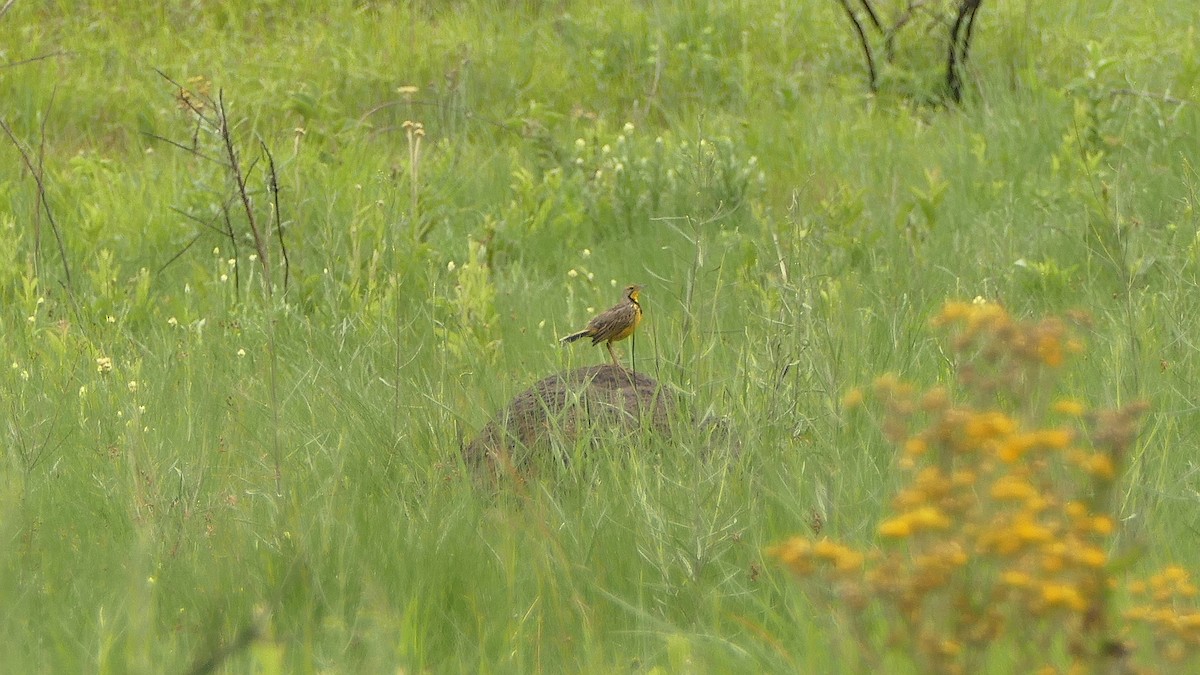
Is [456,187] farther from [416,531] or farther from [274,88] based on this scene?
[416,531]

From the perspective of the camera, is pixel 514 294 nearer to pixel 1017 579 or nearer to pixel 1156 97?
pixel 1156 97

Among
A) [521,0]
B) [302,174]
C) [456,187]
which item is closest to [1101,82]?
[456,187]

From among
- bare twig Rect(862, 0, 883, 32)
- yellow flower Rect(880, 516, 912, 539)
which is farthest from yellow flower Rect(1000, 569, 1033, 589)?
bare twig Rect(862, 0, 883, 32)

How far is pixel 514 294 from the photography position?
5.97m

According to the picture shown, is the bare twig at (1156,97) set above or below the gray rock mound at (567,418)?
above

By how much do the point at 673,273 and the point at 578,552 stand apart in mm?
2924

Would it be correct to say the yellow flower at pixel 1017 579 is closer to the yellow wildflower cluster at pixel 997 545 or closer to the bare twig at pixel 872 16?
the yellow wildflower cluster at pixel 997 545

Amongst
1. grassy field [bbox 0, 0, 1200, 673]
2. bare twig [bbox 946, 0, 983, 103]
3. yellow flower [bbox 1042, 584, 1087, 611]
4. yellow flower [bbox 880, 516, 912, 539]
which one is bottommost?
grassy field [bbox 0, 0, 1200, 673]

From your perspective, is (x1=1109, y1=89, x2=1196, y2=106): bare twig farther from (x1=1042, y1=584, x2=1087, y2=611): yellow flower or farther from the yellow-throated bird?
(x1=1042, y1=584, x2=1087, y2=611): yellow flower

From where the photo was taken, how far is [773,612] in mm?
2930

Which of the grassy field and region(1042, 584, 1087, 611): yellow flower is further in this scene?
the grassy field

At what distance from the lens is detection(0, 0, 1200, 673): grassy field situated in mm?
3105

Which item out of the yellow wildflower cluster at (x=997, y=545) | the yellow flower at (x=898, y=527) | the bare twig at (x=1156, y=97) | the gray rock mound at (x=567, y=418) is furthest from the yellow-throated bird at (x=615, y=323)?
the bare twig at (x=1156, y=97)

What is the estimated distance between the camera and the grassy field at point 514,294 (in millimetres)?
3105
